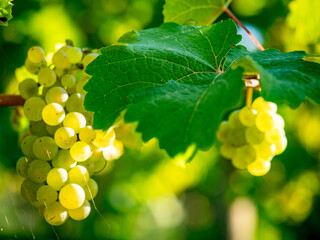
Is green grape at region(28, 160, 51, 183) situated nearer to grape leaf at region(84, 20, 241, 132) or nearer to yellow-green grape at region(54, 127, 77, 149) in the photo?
yellow-green grape at region(54, 127, 77, 149)

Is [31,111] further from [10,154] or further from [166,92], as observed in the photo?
[10,154]

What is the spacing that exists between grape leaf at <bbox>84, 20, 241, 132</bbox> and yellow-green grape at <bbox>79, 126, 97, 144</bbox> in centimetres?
8

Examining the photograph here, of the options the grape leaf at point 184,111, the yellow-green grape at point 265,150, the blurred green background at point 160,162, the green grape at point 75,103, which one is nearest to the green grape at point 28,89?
the green grape at point 75,103

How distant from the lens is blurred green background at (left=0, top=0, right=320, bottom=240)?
1547 mm

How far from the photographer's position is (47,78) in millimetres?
840

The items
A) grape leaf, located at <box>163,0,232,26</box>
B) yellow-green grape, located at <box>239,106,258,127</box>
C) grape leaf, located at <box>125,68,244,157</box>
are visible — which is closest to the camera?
grape leaf, located at <box>125,68,244,157</box>

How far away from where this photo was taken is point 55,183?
74 centimetres

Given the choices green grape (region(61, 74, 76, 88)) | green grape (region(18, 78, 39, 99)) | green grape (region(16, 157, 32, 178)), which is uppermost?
green grape (region(61, 74, 76, 88))

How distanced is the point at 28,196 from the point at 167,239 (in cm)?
722

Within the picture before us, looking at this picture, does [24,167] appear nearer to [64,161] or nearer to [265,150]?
[64,161]

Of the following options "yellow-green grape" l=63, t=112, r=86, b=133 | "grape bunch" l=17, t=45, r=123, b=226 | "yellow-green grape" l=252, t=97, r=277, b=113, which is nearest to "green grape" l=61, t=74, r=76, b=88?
"grape bunch" l=17, t=45, r=123, b=226

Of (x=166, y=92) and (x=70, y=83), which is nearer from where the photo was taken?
(x=166, y=92)

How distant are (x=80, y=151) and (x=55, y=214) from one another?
0.43 ft

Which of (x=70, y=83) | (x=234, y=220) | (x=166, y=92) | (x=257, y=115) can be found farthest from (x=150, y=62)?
(x=234, y=220)
